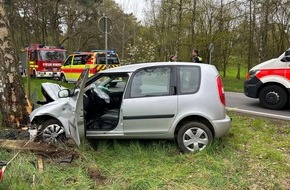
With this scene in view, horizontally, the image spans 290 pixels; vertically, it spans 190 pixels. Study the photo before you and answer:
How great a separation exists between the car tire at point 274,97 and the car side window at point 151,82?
185 inches

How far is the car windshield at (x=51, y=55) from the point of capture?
22.0 m

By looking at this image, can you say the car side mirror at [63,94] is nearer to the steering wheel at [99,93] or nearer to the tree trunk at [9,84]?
the steering wheel at [99,93]

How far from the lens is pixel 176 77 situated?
499 centimetres

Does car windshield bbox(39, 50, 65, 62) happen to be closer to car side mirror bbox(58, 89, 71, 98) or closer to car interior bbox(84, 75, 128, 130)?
car interior bbox(84, 75, 128, 130)

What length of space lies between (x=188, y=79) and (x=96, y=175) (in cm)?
206

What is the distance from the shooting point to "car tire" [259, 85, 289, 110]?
845cm

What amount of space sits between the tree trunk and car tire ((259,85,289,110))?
6271 mm

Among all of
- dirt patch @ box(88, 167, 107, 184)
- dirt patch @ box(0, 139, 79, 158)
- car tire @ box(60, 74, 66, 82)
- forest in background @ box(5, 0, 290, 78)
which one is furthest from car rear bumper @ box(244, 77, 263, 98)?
car tire @ box(60, 74, 66, 82)

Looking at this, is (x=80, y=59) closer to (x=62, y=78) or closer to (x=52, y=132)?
(x=62, y=78)

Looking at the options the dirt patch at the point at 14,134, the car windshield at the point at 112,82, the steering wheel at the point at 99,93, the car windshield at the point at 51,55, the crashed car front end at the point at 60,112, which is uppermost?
the car windshield at the point at 51,55

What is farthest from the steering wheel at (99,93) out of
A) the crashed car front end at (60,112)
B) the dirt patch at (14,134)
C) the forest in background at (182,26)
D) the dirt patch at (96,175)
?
the forest in background at (182,26)

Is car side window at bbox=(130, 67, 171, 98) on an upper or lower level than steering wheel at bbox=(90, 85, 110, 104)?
upper

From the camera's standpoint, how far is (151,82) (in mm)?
5055

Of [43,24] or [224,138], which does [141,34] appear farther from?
[224,138]
